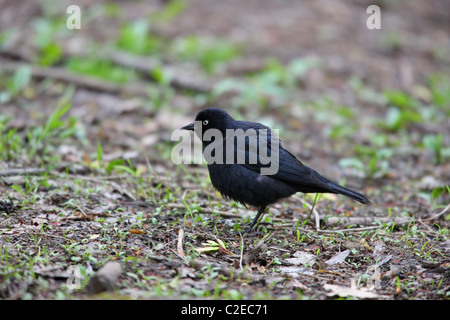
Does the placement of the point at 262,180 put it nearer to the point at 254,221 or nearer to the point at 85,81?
the point at 254,221

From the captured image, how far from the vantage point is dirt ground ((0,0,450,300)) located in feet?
11.8

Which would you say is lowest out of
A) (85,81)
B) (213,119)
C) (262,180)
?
(262,180)

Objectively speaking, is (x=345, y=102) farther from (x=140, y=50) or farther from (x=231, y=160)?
(x=231, y=160)

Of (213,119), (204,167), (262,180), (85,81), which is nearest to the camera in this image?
(262,180)

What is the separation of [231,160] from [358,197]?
121cm

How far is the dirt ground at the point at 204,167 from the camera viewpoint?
142 inches

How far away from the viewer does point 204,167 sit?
610 centimetres

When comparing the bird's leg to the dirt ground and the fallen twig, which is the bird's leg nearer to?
the dirt ground

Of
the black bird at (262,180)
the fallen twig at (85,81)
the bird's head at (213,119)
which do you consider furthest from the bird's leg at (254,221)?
the fallen twig at (85,81)

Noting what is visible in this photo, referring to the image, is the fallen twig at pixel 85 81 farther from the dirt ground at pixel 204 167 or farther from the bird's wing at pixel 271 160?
the bird's wing at pixel 271 160

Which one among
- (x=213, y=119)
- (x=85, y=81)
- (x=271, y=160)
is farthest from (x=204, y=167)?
(x=85, y=81)

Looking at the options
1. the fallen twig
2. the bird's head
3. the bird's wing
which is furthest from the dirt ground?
the bird's head
